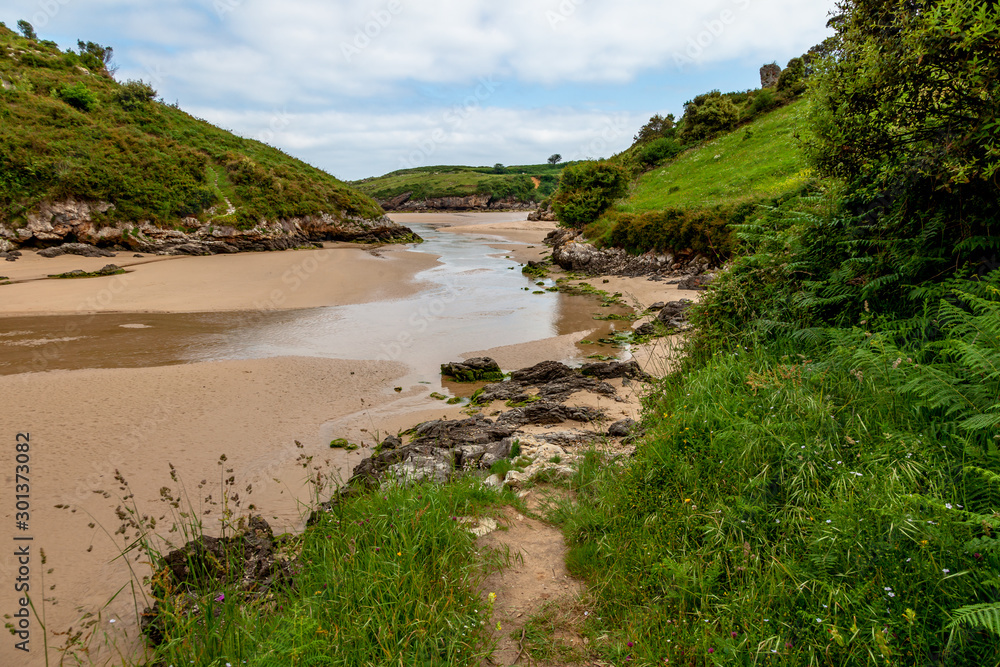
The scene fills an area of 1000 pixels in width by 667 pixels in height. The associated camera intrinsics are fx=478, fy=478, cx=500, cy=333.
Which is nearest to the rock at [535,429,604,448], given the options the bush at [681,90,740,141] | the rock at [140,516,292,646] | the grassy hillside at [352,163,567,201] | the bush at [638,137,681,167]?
the rock at [140,516,292,646]

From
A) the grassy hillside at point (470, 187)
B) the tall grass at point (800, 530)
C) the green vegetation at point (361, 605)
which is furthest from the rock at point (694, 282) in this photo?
the grassy hillside at point (470, 187)

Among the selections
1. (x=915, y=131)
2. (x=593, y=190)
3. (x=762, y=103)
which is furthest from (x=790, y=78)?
(x=915, y=131)

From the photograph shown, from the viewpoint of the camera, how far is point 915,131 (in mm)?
4621

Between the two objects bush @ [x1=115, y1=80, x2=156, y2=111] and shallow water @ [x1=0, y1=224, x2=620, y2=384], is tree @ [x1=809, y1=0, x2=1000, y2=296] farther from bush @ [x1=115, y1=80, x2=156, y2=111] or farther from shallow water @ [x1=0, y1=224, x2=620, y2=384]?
bush @ [x1=115, y1=80, x2=156, y2=111]

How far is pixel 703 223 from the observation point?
69.1 ft

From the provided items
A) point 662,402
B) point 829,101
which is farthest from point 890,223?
point 662,402

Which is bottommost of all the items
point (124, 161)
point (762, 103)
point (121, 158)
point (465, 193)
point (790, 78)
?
point (124, 161)

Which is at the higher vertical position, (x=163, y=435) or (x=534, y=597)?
(x=534, y=597)

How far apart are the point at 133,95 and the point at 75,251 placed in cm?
2369

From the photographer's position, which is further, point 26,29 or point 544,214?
point 544,214

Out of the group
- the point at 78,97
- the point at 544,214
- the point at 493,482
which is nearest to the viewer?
the point at 493,482

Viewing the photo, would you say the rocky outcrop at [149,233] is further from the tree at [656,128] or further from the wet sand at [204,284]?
the tree at [656,128]

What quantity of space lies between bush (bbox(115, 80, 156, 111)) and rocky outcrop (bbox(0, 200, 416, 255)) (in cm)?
1728

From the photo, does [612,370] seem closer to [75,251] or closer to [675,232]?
[675,232]
